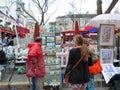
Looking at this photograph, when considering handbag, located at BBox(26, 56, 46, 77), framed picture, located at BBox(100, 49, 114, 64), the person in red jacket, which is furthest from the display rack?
framed picture, located at BBox(100, 49, 114, 64)

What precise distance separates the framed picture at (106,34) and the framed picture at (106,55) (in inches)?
17.7

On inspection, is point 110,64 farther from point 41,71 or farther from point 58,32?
point 41,71

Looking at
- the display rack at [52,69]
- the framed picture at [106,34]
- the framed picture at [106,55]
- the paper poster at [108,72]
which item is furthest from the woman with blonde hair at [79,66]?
the framed picture at [106,34]

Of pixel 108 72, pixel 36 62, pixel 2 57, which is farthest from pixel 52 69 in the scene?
pixel 2 57

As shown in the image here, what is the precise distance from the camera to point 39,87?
8539mm

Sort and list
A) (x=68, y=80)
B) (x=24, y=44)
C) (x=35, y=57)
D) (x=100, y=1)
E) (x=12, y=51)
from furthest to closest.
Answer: (x=100, y=1), (x=24, y=44), (x=12, y=51), (x=35, y=57), (x=68, y=80)

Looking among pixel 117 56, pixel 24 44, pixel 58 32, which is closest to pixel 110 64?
pixel 58 32

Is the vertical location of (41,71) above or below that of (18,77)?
above

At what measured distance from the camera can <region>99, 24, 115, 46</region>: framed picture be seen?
12414mm

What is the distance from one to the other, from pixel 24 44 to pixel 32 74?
9.10 metres

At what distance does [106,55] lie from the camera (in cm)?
1203

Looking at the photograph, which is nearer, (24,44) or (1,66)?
(1,66)

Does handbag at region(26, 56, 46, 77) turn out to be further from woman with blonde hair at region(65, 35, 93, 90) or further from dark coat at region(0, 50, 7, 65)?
dark coat at region(0, 50, 7, 65)

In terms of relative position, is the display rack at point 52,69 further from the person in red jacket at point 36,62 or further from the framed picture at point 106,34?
the framed picture at point 106,34
